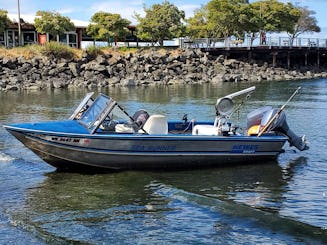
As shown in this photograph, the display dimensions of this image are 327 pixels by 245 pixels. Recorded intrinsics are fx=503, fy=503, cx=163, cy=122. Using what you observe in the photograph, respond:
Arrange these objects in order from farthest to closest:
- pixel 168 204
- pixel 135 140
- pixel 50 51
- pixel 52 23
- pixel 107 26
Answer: pixel 107 26, pixel 52 23, pixel 50 51, pixel 135 140, pixel 168 204

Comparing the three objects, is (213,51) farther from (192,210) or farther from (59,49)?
(192,210)

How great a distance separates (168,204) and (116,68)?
4403 centimetres

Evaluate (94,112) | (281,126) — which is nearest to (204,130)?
(281,126)

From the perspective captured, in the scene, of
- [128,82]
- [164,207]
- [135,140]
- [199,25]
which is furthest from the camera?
[199,25]

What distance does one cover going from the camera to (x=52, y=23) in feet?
192

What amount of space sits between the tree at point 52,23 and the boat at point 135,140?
47731 millimetres

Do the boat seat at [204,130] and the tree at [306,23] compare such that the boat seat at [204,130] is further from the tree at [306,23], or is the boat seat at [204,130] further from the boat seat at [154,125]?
the tree at [306,23]

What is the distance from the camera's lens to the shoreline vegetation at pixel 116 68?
48.2 meters

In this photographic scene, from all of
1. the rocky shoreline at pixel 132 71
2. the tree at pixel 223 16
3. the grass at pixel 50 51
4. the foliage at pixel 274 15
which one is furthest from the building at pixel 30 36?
the foliage at pixel 274 15

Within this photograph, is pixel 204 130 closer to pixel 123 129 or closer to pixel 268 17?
pixel 123 129

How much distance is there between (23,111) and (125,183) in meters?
17.2

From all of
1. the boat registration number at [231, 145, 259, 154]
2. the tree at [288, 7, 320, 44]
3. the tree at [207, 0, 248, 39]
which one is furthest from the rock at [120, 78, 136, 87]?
the tree at [288, 7, 320, 44]

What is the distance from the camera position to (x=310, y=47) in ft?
225

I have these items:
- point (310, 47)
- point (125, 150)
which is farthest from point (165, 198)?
point (310, 47)
